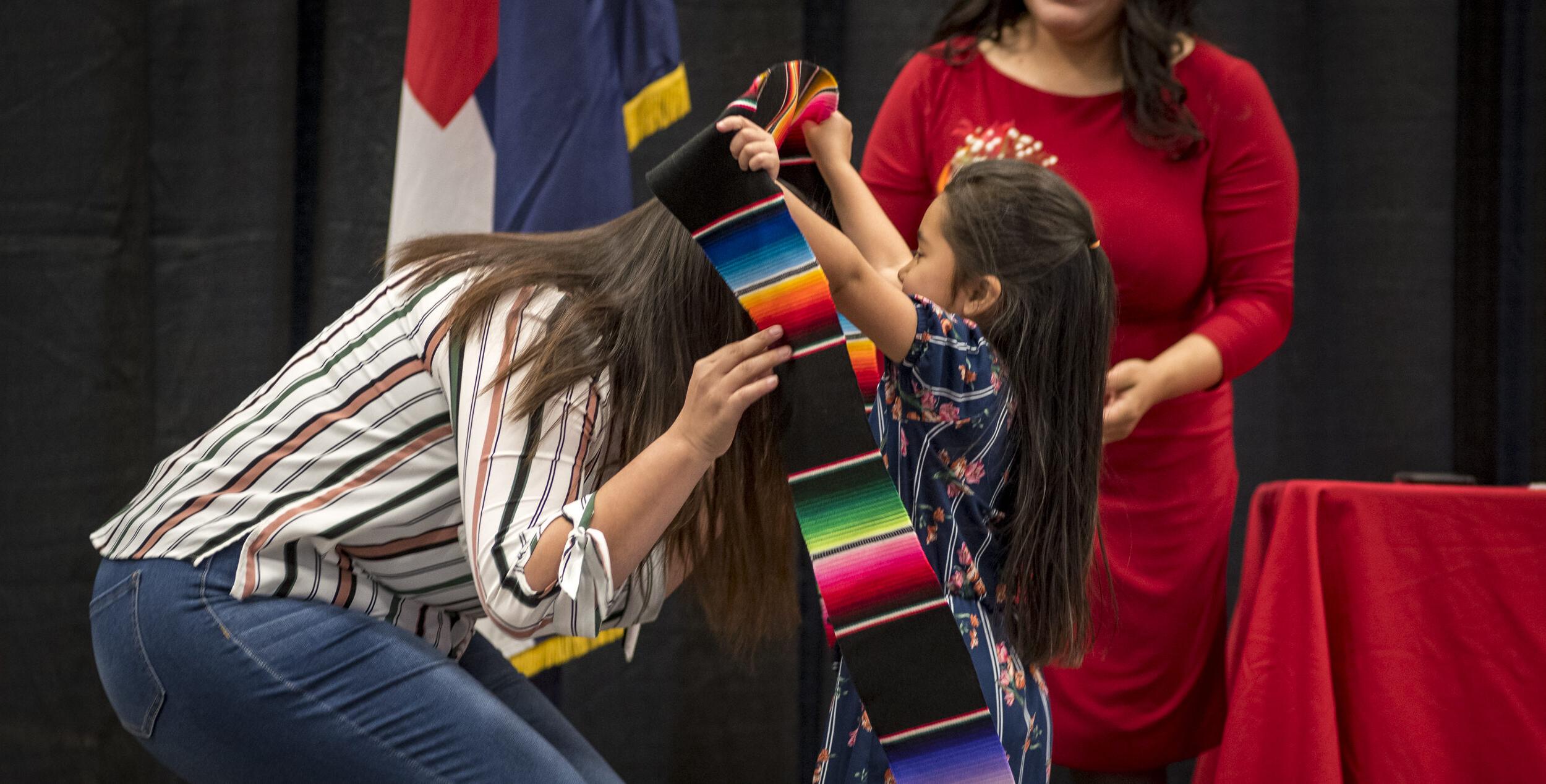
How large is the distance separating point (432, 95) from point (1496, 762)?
157 centimetres

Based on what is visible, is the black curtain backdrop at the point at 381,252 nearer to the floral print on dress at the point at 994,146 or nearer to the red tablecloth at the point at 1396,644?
the floral print on dress at the point at 994,146

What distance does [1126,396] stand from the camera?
4.62 feet

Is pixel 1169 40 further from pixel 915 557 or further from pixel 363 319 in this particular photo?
pixel 363 319

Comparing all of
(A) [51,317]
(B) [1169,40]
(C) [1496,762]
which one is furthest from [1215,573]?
(A) [51,317]

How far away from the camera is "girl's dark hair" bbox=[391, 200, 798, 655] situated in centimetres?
92

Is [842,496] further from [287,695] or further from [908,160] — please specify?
[908,160]

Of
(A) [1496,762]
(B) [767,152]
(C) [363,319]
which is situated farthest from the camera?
(A) [1496,762]

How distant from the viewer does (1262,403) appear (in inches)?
86.4

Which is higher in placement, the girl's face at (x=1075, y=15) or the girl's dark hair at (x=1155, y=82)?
the girl's face at (x=1075, y=15)

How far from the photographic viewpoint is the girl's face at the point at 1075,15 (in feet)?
4.94

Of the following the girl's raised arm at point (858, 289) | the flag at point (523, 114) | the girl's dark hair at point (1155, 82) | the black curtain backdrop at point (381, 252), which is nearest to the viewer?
the girl's raised arm at point (858, 289)

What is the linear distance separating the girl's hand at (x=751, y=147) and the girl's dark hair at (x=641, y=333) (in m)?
0.10

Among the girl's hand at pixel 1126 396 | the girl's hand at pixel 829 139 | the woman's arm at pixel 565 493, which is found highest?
the girl's hand at pixel 829 139

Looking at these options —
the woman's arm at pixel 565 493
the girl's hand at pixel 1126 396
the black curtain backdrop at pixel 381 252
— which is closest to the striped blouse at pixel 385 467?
the woman's arm at pixel 565 493
